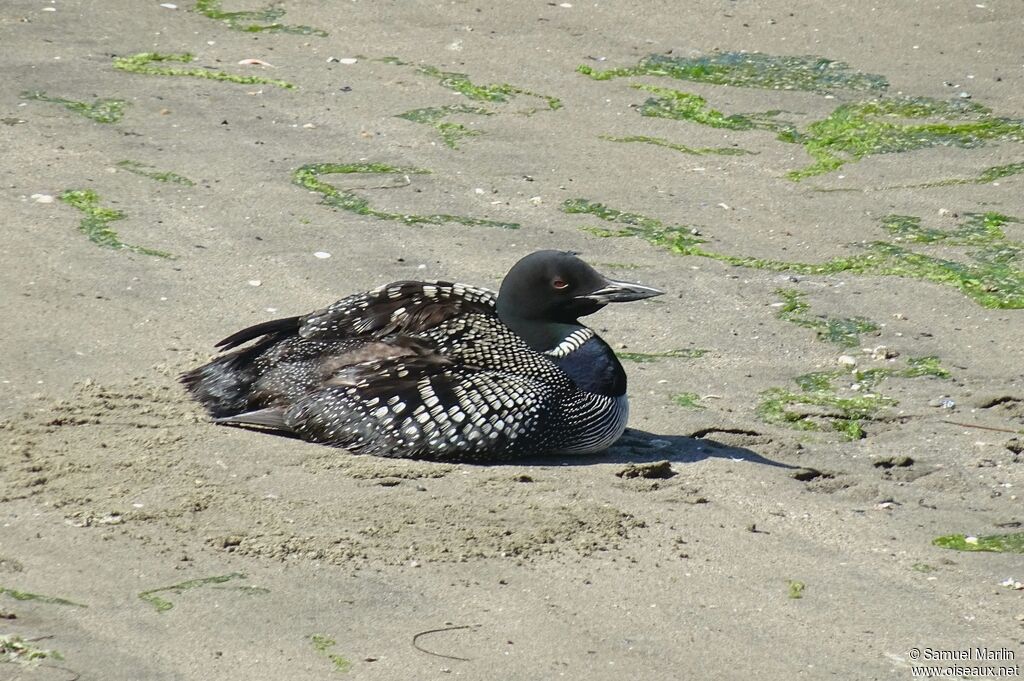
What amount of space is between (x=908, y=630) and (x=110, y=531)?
2.67 meters

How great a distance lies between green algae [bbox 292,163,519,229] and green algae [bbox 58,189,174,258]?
3.88 ft

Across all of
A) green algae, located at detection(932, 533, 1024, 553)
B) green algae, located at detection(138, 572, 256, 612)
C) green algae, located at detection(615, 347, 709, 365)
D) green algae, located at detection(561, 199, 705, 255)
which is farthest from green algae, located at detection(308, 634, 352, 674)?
green algae, located at detection(561, 199, 705, 255)

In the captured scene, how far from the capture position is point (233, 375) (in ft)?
22.0

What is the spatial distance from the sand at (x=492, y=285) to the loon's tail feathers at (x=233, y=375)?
128 mm

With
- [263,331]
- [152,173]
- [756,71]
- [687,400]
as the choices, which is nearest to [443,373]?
[263,331]

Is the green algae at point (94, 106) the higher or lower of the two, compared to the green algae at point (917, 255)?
higher

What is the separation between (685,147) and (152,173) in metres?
3.47

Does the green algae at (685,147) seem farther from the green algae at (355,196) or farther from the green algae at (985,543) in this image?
the green algae at (985,543)

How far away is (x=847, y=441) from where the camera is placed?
22.4 ft

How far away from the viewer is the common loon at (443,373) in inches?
249

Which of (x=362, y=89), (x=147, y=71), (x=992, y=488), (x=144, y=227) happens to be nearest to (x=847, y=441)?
(x=992, y=488)

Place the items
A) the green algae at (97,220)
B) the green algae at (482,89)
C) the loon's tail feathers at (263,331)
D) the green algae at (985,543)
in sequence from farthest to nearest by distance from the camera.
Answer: the green algae at (482,89) < the green algae at (97,220) < the loon's tail feathers at (263,331) < the green algae at (985,543)

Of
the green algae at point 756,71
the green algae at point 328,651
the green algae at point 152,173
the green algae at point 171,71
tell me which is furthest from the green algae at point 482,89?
the green algae at point 328,651

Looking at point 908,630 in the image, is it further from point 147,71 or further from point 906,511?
point 147,71
